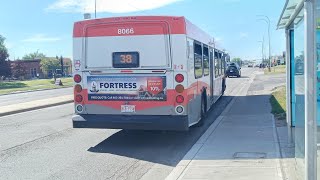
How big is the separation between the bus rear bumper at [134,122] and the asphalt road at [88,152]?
1.67 ft

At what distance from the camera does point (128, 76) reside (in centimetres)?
937

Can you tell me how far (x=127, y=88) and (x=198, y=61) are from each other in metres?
2.54

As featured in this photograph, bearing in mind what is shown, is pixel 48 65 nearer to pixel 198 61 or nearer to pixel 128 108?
pixel 198 61

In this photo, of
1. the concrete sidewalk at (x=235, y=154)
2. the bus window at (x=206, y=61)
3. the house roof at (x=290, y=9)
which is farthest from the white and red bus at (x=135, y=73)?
the bus window at (x=206, y=61)

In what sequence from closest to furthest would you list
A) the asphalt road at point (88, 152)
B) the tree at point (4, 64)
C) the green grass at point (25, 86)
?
the asphalt road at point (88, 152), the green grass at point (25, 86), the tree at point (4, 64)

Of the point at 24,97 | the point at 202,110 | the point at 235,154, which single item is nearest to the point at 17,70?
the point at 24,97

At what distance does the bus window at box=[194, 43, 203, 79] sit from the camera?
10.5 meters

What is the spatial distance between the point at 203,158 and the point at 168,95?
1.87 metres

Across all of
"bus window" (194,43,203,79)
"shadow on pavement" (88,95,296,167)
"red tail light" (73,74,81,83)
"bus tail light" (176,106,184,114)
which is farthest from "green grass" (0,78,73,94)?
"bus tail light" (176,106,184,114)

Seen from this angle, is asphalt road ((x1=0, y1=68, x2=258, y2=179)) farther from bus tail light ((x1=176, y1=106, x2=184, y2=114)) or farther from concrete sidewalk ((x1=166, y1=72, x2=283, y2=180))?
bus tail light ((x1=176, y1=106, x2=184, y2=114))

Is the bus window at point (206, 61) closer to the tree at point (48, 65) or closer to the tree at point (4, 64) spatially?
the tree at point (4, 64)

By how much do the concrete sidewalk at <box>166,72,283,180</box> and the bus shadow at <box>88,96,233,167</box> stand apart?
1.34 feet

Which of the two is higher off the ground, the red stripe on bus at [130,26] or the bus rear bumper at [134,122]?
the red stripe on bus at [130,26]

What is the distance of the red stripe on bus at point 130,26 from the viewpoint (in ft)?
29.5
